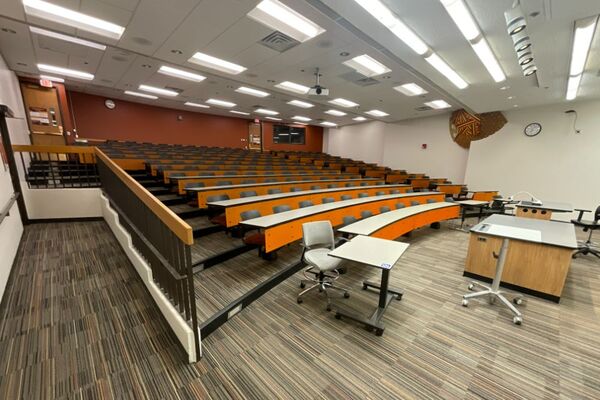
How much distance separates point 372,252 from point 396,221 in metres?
1.93

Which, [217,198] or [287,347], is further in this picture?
[217,198]

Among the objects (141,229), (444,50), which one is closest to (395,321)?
(141,229)

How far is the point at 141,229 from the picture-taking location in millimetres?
2750

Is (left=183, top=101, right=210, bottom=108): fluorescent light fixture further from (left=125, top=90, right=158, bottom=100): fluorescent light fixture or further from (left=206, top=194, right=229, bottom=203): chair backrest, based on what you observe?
(left=206, top=194, right=229, bottom=203): chair backrest

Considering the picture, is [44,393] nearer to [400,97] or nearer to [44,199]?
[44,199]

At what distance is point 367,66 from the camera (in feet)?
17.5

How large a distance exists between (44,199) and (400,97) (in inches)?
379

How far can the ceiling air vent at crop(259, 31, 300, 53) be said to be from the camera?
4090 mm

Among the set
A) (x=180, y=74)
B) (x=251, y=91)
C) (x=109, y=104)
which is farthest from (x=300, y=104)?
(x=109, y=104)

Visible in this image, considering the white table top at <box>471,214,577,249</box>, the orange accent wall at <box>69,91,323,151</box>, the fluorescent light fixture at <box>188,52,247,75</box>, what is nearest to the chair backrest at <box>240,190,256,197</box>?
the fluorescent light fixture at <box>188,52,247,75</box>

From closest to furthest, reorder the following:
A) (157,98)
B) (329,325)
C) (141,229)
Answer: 1. (329,325)
2. (141,229)
3. (157,98)

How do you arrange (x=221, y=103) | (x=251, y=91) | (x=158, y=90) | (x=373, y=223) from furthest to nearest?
(x=221, y=103)
(x=158, y=90)
(x=251, y=91)
(x=373, y=223)

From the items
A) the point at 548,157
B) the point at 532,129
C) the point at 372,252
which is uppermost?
the point at 532,129

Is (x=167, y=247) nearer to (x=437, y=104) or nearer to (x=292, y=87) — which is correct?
(x=292, y=87)
